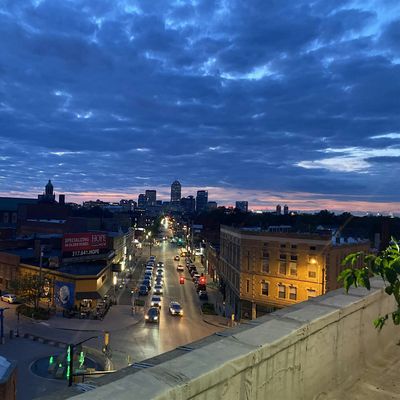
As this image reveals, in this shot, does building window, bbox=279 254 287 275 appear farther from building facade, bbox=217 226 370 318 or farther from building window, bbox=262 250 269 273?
building window, bbox=262 250 269 273

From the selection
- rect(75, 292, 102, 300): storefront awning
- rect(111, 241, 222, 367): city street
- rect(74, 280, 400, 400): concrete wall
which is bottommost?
rect(111, 241, 222, 367): city street

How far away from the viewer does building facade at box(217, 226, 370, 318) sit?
45.3m

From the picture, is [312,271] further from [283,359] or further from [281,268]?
[283,359]

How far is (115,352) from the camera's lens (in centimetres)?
3538

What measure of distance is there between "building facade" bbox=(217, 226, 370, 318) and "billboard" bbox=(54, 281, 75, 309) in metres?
21.4

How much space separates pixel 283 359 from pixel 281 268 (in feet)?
147

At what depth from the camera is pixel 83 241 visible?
190 feet

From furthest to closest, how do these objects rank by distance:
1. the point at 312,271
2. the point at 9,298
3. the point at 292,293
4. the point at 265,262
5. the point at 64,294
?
the point at 9,298, the point at 64,294, the point at 265,262, the point at 292,293, the point at 312,271

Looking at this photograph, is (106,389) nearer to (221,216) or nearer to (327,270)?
(327,270)

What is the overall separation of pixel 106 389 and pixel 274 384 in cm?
219

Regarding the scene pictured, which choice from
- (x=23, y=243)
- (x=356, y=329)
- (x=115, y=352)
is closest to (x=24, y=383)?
(x=115, y=352)

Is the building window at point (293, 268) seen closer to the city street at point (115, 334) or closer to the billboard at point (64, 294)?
the city street at point (115, 334)

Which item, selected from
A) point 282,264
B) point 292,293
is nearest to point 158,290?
point 282,264

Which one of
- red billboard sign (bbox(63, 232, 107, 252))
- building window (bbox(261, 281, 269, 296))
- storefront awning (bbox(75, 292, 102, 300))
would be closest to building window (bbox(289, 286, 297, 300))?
building window (bbox(261, 281, 269, 296))
